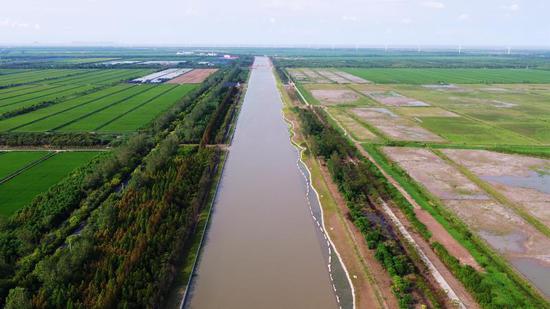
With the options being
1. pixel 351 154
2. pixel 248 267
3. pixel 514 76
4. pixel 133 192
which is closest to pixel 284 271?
pixel 248 267

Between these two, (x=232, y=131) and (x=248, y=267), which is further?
(x=232, y=131)

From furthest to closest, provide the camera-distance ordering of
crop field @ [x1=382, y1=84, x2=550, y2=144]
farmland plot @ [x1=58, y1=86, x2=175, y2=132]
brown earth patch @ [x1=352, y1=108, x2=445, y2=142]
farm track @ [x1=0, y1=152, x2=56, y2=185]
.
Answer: crop field @ [x1=382, y1=84, x2=550, y2=144] → farmland plot @ [x1=58, y1=86, x2=175, y2=132] → brown earth patch @ [x1=352, y1=108, x2=445, y2=142] → farm track @ [x1=0, y1=152, x2=56, y2=185]

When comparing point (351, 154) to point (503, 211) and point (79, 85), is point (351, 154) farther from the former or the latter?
point (79, 85)

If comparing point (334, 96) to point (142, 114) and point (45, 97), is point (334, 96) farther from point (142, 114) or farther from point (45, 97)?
point (45, 97)

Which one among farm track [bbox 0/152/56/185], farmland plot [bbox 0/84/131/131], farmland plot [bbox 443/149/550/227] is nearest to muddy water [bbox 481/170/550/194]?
farmland plot [bbox 443/149/550/227]

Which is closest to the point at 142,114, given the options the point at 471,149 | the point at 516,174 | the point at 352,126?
the point at 352,126

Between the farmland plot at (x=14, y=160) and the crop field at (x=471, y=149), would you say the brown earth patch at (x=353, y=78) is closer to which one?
the crop field at (x=471, y=149)

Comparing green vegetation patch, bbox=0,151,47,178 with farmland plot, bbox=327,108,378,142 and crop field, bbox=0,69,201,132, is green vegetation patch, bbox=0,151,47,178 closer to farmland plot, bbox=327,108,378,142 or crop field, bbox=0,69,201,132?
crop field, bbox=0,69,201,132
